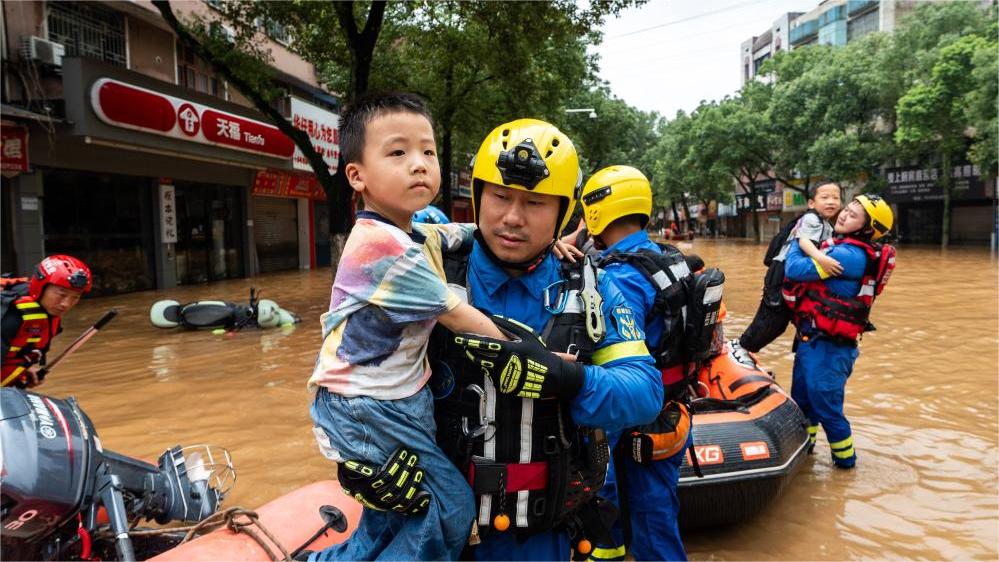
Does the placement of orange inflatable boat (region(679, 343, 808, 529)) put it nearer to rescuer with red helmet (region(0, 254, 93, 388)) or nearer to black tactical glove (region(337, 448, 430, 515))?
black tactical glove (region(337, 448, 430, 515))

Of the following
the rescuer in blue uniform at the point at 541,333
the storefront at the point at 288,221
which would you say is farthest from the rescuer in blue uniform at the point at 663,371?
the storefront at the point at 288,221

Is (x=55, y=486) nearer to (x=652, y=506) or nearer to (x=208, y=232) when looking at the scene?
(x=652, y=506)

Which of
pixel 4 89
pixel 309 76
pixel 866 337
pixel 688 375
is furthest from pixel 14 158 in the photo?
pixel 866 337

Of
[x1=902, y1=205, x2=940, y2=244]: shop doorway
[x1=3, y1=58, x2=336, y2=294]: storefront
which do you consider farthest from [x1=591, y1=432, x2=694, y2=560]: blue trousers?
[x1=902, y1=205, x2=940, y2=244]: shop doorway

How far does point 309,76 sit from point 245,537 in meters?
21.5

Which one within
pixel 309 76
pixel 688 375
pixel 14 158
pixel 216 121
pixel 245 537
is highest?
pixel 309 76

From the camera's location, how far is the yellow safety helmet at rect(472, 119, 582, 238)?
1747 millimetres

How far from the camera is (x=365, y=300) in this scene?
4.86ft

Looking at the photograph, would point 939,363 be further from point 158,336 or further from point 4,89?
point 4,89

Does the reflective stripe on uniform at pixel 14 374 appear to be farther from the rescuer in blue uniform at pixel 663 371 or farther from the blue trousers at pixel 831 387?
the blue trousers at pixel 831 387

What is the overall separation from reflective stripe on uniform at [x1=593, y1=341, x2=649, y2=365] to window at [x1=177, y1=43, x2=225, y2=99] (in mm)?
16753

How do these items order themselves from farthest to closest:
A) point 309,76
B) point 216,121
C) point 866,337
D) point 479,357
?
point 309,76, point 216,121, point 866,337, point 479,357

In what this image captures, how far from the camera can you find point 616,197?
10.0ft

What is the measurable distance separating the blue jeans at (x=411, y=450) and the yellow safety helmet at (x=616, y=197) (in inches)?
70.9
